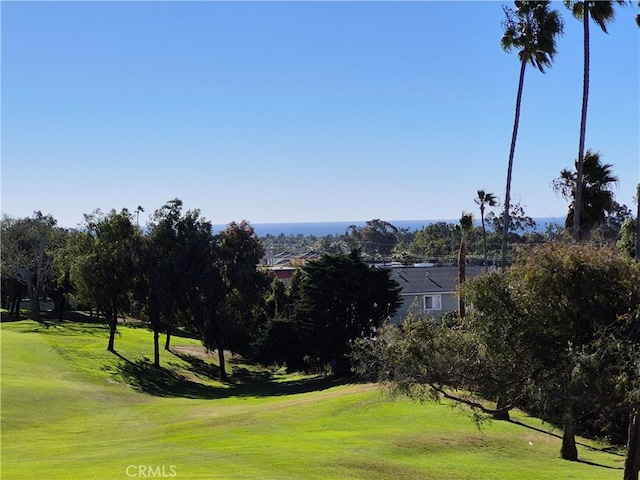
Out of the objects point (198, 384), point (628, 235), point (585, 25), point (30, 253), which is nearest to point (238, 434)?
point (585, 25)

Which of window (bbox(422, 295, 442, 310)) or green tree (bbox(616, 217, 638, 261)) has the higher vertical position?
green tree (bbox(616, 217, 638, 261))

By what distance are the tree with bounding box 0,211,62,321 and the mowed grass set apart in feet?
78.7

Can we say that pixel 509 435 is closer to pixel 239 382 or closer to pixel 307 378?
pixel 307 378

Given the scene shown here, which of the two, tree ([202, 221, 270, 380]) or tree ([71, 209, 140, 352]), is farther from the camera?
tree ([202, 221, 270, 380])

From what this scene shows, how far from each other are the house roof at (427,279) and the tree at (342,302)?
16.2m

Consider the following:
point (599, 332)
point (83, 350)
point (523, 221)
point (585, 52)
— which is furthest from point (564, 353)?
point (523, 221)

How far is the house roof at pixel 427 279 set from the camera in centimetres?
6962

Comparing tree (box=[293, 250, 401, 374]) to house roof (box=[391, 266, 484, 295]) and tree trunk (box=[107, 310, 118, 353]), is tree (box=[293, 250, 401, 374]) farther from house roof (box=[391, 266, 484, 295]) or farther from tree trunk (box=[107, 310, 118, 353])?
tree trunk (box=[107, 310, 118, 353])

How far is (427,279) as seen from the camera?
237 ft

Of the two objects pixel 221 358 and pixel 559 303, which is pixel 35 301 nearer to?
pixel 221 358

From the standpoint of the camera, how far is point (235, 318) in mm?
58844

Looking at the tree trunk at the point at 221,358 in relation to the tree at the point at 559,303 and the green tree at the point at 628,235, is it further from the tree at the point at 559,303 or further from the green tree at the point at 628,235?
the tree at the point at 559,303

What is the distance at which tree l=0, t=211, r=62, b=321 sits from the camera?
73750 mm

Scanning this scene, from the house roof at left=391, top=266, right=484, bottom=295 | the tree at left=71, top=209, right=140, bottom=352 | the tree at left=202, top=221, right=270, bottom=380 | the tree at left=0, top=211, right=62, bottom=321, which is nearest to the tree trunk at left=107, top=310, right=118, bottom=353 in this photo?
the tree at left=71, top=209, right=140, bottom=352
